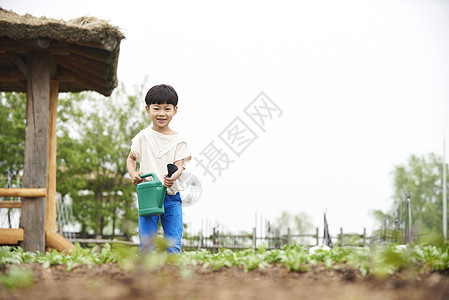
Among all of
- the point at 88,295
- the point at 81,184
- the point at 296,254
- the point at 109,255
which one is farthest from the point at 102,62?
the point at 81,184

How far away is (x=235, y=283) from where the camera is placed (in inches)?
85.7

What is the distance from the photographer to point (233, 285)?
212 centimetres

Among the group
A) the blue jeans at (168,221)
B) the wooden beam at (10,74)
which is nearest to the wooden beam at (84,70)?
the wooden beam at (10,74)

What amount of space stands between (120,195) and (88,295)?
19.4m

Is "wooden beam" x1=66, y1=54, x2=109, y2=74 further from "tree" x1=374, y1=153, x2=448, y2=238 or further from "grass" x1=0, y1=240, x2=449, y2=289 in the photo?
"tree" x1=374, y1=153, x2=448, y2=238

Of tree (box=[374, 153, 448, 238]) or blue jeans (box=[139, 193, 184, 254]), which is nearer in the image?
blue jeans (box=[139, 193, 184, 254])

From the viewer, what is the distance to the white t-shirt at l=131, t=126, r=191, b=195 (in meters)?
3.94

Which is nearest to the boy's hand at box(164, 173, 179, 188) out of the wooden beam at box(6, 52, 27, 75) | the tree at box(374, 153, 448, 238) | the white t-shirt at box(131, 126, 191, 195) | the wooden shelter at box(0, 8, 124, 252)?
the white t-shirt at box(131, 126, 191, 195)

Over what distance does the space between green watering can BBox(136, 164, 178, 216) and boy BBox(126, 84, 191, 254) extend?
112 mm

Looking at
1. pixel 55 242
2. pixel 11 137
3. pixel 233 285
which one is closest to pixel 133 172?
pixel 233 285

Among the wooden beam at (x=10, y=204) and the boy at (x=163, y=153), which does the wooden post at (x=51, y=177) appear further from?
the boy at (x=163, y=153)

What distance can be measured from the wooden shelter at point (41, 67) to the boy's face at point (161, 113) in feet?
6.68

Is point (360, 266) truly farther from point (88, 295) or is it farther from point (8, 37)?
point (8, 37)

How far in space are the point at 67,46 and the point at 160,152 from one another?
280cm
